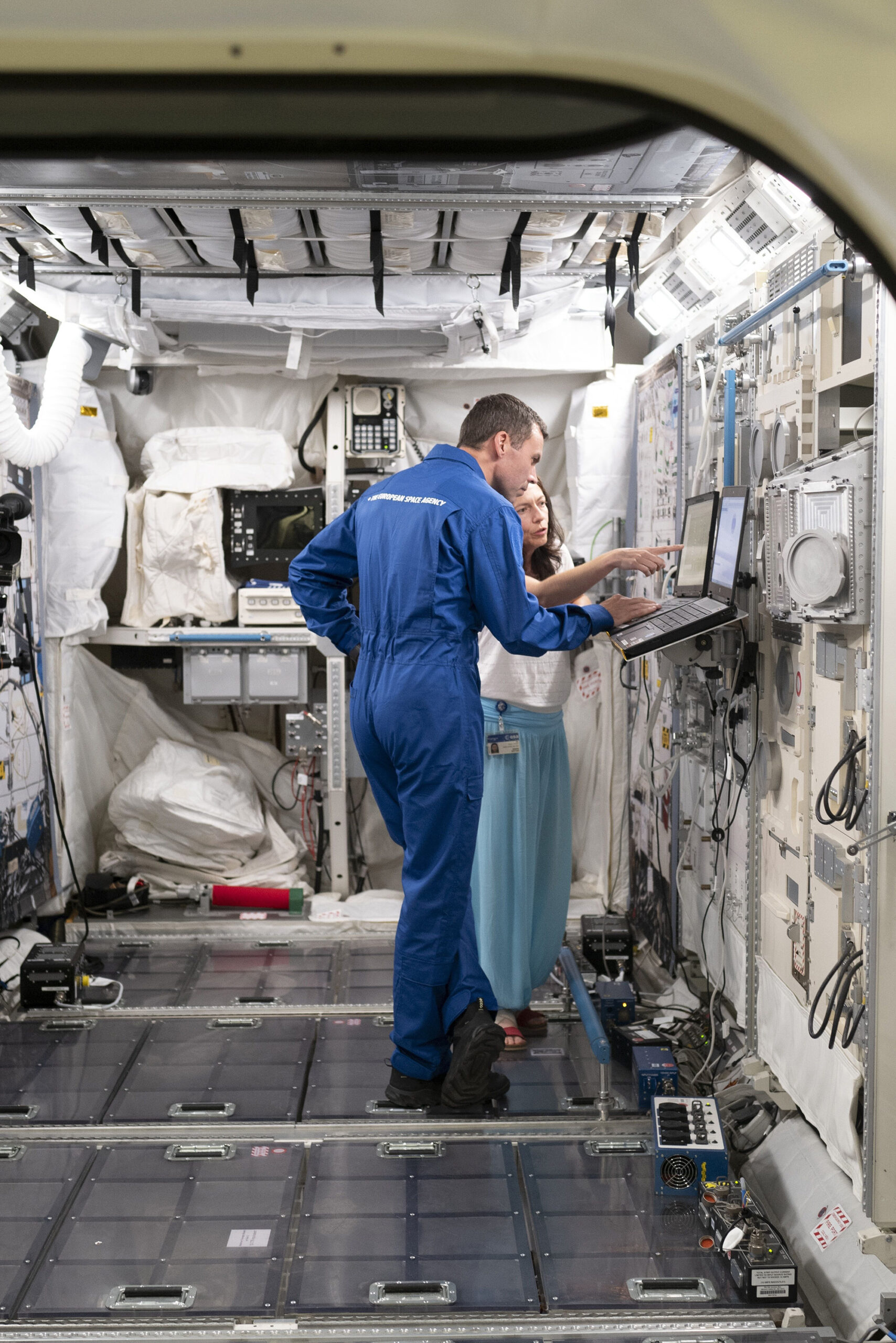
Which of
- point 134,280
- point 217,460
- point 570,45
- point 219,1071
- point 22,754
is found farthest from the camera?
point 217,460

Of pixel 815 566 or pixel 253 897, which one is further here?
pixel 253 897

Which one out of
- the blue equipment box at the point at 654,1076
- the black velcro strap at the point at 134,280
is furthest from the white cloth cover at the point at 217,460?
the blue equipment box at the point at 654,1076

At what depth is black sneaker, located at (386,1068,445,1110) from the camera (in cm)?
346

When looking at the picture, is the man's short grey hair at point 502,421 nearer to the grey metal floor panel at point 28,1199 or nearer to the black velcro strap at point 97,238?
the black velcro strap at point 97,238

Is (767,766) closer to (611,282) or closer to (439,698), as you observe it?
(439,698)

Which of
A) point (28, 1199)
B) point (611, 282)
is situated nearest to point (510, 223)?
point (611, 282)

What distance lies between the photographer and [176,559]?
551 centimetres

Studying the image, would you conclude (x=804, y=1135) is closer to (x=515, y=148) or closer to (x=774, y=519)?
(x=774, y=519)

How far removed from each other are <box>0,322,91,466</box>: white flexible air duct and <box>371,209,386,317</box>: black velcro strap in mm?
1674

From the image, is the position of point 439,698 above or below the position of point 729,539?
below

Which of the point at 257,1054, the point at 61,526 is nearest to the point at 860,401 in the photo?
the point at 257,1054

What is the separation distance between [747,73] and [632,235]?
317 centimetres

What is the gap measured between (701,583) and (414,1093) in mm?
1884

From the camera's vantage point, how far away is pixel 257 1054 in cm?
394
